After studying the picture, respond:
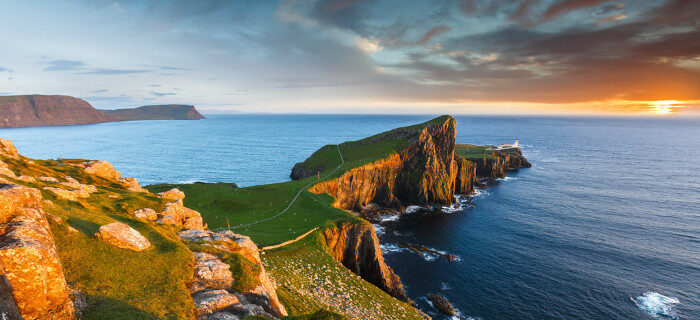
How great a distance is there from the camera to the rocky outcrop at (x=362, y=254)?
44.5 metres

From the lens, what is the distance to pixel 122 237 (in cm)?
1593

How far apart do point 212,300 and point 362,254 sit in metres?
35.3

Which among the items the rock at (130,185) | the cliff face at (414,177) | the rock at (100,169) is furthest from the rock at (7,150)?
the cliff face at (414,177)

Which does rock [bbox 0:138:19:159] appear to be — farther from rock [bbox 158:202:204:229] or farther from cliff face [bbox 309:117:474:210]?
cliff face [bbox 309:117:474:210]

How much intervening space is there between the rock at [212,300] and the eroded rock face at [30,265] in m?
4.77

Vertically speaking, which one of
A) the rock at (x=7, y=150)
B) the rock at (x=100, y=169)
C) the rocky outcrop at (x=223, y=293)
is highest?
the rock at (x=7, y=150)

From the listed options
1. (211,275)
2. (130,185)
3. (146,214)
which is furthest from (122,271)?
(130,185)

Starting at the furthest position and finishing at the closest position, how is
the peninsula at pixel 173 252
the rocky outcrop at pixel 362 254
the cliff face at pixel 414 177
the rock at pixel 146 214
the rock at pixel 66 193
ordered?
the cliff face at pixel 414 177 < the rocky outcrop at pixel 362 254 < the rock at pixel 146 214 < the rock at pixel 66 193 < the peninsula at pixel 173 252

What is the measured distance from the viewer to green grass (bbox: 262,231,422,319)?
27.6 metres

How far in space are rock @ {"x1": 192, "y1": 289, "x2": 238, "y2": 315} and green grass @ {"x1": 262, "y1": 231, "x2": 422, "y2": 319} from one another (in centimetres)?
907

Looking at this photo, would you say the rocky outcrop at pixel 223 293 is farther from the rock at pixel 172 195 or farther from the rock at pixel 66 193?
the rock at pixel 172 195

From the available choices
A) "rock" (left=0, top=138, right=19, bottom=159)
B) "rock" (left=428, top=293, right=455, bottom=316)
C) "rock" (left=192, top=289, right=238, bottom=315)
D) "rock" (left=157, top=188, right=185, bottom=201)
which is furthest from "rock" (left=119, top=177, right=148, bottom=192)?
"rock" (left=428, top=293, right=455, bottom=316)

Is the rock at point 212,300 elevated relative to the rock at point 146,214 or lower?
lower

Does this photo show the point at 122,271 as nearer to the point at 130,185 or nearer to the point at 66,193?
the point at 66,193
